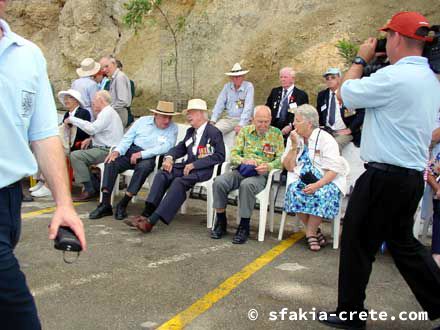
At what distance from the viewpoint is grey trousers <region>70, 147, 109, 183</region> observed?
758 cm

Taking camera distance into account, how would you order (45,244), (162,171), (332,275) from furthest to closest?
(162,171) < (45,244) < (332,275)

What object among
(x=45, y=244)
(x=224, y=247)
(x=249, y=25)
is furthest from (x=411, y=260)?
(x=249, y=25)

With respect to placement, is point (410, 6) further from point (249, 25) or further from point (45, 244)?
point (45, 244)

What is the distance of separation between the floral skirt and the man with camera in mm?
1946

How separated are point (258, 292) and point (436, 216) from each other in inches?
72.0

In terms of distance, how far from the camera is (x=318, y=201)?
5.70 metres

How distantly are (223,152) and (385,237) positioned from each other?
10.6 ft

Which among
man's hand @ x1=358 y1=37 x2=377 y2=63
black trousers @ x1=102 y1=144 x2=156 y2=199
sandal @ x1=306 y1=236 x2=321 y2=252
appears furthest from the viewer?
black trousers @ x1=102 y1=144 x2=156 y2=199

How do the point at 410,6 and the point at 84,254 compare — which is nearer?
the point at 84,254

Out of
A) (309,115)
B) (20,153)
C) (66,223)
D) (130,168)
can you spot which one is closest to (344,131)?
(309,115)

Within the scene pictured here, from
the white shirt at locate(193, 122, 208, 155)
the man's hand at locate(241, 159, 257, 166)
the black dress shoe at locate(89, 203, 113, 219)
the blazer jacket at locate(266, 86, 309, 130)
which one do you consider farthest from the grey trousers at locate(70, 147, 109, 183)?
the blazer jacket at locate(266, 86, 309, 130)

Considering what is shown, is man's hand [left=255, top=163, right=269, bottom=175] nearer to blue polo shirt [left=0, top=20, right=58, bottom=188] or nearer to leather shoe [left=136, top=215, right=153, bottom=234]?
leather shoe [left=136, top=215, right=153, bottom=234]

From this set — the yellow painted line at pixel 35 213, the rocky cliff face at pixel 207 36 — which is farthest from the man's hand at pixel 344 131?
the yellow painted line at pixel 35 213

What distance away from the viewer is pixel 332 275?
16.1ft
